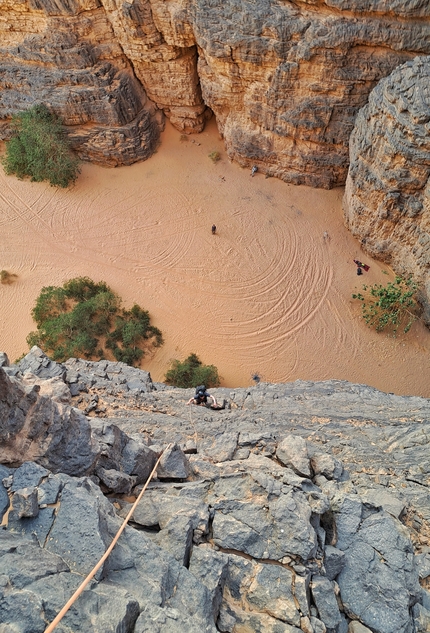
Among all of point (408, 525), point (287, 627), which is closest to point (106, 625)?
point (287, 627)

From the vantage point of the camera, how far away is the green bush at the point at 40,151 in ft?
58.4

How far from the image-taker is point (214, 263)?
55.1 ft

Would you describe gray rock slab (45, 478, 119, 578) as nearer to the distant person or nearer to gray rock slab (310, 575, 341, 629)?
gray rock slab (310, 575, 341, 629)

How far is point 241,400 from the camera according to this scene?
1052 cm

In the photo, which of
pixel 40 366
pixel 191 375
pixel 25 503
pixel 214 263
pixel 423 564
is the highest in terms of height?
pixel 25 503

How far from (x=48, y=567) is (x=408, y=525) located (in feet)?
16.3

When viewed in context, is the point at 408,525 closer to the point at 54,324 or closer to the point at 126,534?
the point at 126,534

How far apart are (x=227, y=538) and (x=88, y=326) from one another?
34.6 ft

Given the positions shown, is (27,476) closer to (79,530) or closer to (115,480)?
(79,530)

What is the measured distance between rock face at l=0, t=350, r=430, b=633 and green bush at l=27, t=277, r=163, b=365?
6.88 m

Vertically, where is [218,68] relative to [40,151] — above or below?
above

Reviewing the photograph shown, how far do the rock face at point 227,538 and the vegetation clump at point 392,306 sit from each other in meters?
7.19

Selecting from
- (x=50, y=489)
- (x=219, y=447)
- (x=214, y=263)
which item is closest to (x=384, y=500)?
(x=219, y=447)

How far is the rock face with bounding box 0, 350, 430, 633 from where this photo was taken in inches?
154
